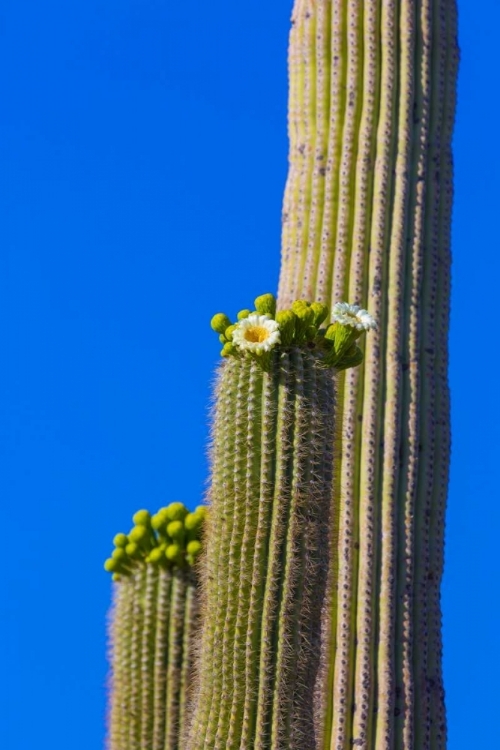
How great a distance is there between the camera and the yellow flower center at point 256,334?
4.81 meters

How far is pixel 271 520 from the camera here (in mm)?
4773

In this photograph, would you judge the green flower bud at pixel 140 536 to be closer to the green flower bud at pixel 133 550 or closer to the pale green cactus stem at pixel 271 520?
the green flower bud at pixel 133 550

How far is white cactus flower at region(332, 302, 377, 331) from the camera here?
488 centimetres

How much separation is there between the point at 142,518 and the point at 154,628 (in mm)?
459

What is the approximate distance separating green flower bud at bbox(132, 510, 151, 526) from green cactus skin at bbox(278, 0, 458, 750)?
4.29 ft

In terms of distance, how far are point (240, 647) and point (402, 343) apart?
319 centimetres

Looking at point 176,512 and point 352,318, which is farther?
point 176,512

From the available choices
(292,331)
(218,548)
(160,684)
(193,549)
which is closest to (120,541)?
(193,549)

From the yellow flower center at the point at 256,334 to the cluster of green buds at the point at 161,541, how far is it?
159cm

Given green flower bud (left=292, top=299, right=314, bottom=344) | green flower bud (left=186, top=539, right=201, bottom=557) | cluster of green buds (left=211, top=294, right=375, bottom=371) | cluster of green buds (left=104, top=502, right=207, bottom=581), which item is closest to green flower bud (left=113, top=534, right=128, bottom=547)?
cluster of green buds (left=104, top=502, right=207, bottom=581)

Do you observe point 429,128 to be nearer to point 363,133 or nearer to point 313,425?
point 363,133

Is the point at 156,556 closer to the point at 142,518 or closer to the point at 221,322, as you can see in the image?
the point at 142,518

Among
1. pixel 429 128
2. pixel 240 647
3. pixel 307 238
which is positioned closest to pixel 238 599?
pixel 240 647

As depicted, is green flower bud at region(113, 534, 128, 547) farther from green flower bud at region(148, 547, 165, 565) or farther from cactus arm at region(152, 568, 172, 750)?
cactus arm at region(152, 568, 172, 750)
